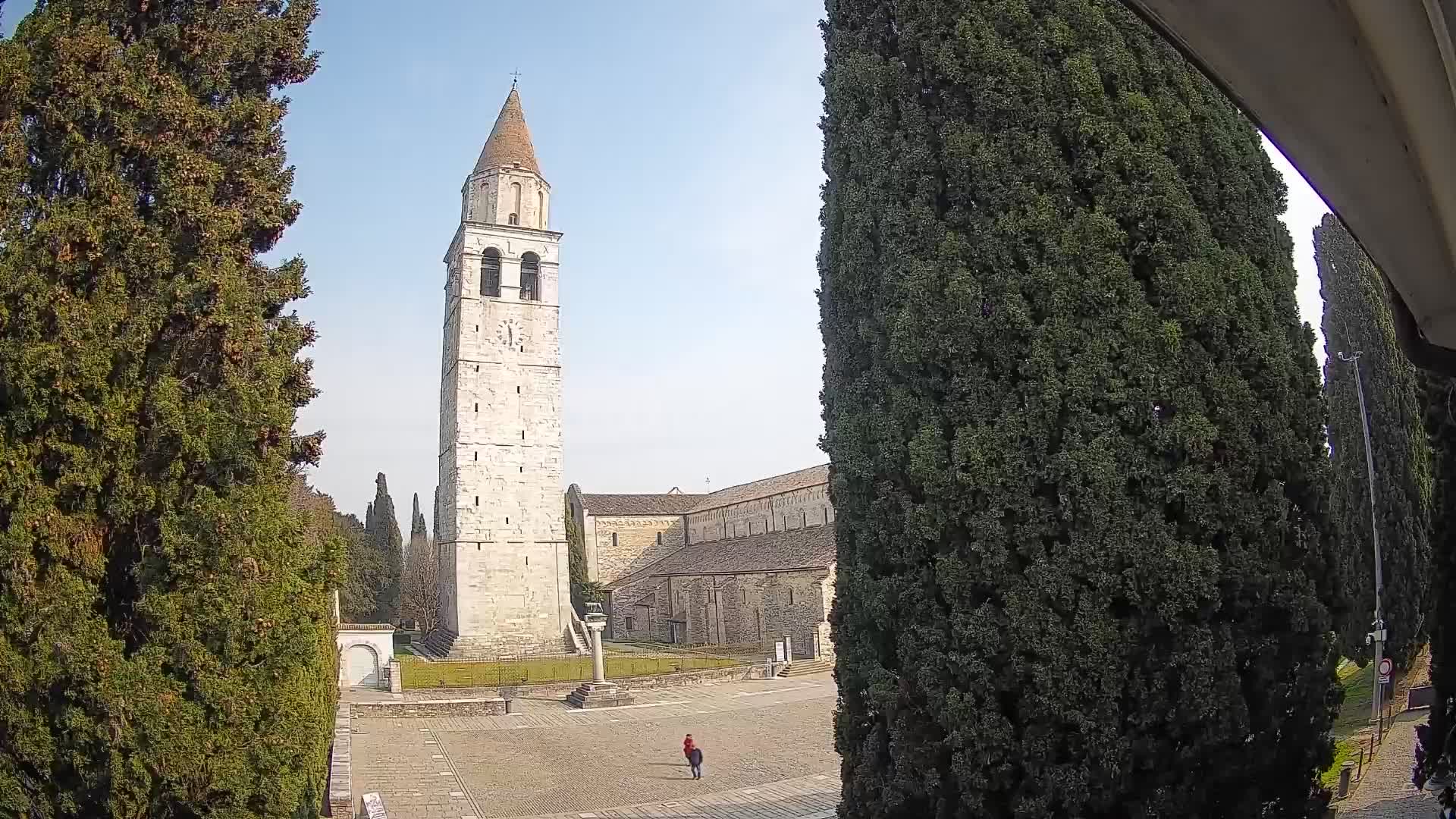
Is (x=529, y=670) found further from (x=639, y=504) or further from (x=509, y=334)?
(x=639, y=504)

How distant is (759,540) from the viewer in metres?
41.8

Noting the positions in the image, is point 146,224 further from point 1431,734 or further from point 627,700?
point 627,700

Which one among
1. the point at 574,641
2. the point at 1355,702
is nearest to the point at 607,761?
the point at 1355,702

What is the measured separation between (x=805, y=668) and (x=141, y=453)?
92.3 ft

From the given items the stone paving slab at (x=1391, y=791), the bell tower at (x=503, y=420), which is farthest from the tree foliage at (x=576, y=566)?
the stone paving slab at (x=1391, y=791)

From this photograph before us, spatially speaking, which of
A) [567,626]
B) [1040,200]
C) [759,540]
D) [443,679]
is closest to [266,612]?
[1040,200]

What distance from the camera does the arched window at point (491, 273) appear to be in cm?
3744

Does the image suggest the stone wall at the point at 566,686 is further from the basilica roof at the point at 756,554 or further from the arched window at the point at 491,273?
the arched window at the point at 491,273

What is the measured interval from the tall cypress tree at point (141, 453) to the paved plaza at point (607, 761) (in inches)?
314

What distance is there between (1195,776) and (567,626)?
3269 centimetres

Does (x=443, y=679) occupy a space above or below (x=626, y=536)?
below

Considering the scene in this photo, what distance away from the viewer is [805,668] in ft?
104

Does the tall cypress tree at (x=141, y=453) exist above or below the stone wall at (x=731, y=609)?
above

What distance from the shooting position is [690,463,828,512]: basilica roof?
1628 inches
